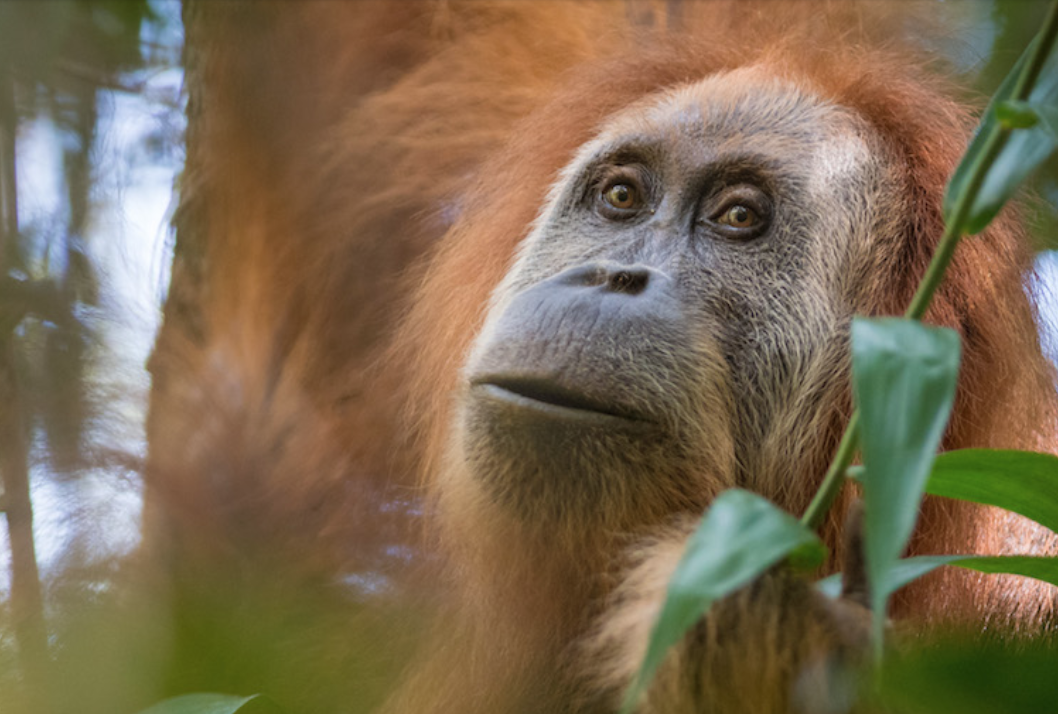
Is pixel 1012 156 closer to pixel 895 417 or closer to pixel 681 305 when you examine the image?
pixel 895 417

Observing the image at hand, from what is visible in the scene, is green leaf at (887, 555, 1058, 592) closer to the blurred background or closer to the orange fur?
the orange fur

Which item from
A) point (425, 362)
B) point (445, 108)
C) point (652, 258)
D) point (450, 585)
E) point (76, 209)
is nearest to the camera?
point (652, 258)

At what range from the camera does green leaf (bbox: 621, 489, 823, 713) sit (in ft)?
2.17

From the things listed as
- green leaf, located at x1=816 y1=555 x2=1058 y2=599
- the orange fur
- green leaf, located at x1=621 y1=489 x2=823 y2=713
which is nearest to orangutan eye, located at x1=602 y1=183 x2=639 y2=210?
the orange fur

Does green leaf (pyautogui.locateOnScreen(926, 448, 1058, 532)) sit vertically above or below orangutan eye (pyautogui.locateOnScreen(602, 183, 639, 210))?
below

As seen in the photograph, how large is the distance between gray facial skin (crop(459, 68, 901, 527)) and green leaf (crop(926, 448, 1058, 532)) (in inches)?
19.7

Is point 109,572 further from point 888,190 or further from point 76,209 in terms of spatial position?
point 888,190

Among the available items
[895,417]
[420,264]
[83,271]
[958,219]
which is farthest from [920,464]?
[83,271]

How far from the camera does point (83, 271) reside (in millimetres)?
2262

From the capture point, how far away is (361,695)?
207 cm

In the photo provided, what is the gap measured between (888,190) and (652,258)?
42 cm

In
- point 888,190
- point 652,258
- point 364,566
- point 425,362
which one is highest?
point 888,190

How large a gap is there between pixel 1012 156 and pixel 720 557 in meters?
0.39

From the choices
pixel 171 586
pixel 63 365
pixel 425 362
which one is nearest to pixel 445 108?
pixel 425 362
